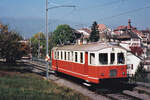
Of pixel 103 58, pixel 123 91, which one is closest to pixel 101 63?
pixel 103 58

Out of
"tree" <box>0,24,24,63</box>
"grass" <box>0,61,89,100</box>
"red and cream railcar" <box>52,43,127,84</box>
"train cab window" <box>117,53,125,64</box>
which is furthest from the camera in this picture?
"tree" <box>0,24,24,63</box>

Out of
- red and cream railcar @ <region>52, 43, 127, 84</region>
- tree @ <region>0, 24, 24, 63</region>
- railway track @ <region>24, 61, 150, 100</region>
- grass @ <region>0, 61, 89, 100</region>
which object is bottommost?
railway track @ <region>24, 61, 150, 100</region>

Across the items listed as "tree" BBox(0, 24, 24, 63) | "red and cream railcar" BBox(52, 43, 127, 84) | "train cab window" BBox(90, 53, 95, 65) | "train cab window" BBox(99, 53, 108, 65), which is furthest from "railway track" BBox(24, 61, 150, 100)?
"tree" BBox(0, 24, 24, 63)

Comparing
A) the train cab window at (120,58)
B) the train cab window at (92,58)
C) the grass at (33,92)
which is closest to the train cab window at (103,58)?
the train cab window at (92,58)

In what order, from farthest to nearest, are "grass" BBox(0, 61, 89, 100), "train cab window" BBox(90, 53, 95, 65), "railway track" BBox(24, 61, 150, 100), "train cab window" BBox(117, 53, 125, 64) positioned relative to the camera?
"train cab window" BBox(117, 53, 125, 64), "train cab window" BBox(90, 53, 95, 65), "railway track" BBox(24, 61, 150, 100), "grass" BBox(0, 61, 89, 100)

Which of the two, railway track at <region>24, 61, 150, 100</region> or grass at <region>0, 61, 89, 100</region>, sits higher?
grass at <region>0, 61, 89, 100</region>

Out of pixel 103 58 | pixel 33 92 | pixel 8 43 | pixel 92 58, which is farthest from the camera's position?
pixel 8 43

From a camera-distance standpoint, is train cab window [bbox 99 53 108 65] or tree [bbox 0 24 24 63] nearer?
train cab window [bbox 99 53 108 65]

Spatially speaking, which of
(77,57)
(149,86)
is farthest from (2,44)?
(149,86)

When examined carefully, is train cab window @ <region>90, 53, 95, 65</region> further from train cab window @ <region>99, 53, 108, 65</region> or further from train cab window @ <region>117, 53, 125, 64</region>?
train cab window @ <region>117, 53, 125, 64</region>

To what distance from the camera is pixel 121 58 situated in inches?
621

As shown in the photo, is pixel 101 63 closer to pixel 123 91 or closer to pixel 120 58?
pixel 120 58

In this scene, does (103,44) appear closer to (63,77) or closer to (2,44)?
(63,77)

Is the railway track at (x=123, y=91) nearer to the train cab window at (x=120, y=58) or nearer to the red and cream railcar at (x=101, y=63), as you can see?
the red and cream railcar at (x=101, y=63)
